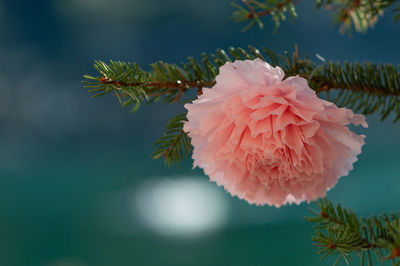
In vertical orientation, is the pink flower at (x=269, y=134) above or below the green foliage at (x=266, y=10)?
below

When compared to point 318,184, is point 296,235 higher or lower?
higher

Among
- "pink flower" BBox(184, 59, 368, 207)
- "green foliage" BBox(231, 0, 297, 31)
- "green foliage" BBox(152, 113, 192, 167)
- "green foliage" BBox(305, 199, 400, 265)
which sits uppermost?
"green foliage" BBox(231, 0, 297, 31)

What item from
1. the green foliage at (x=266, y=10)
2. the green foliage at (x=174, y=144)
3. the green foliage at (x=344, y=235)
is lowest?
the green foliage at (x=344, y=235)

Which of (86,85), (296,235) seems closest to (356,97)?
(86,85)

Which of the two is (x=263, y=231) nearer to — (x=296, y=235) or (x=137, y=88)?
(x=296, y=235)
